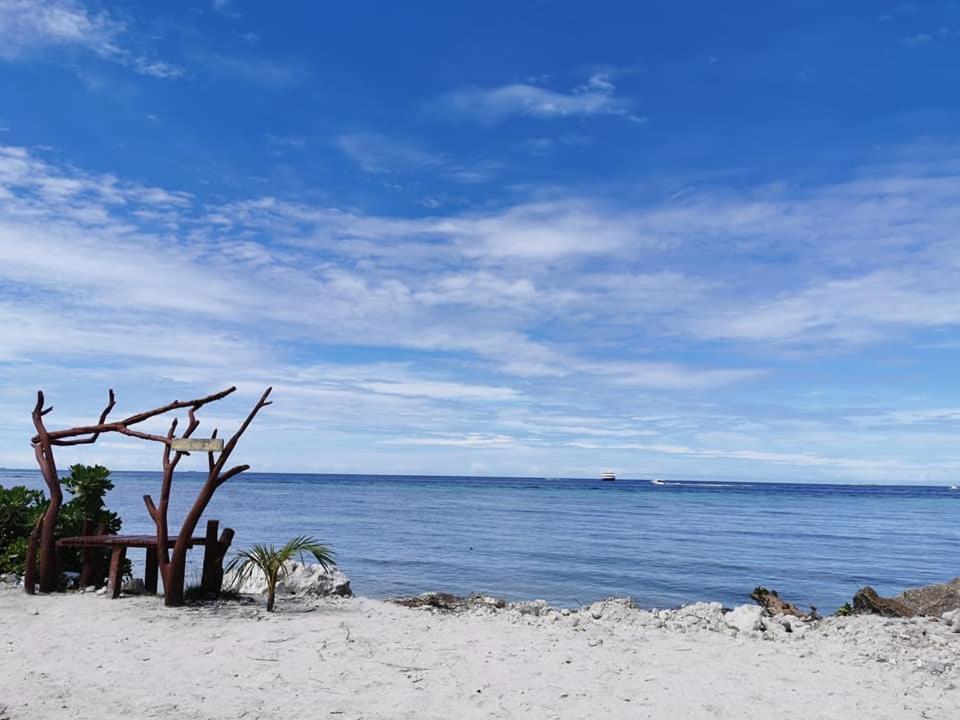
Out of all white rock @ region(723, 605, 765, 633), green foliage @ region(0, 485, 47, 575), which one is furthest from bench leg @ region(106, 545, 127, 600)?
white rock @ region(723, 605, 765, 633)

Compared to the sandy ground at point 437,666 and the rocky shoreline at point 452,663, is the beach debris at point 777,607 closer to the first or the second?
the rocky shoreline at point 452,663

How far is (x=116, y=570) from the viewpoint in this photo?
12.6 metres

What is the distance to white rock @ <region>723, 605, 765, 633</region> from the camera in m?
12.1

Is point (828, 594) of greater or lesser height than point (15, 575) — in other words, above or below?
below

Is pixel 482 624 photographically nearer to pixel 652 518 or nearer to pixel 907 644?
pixel 907 644

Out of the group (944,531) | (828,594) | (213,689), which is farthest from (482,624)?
(944,531)

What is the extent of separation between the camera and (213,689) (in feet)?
27.6

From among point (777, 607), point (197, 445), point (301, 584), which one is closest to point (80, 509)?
point (197, 445)

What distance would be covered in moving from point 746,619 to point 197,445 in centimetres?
958

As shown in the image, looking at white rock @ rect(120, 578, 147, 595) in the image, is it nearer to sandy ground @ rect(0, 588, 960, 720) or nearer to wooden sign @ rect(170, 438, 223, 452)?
sandy ground @ rect(0, 588, 960, 720)

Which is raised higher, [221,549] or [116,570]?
[221,549]

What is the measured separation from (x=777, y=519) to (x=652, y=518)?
35.9ft

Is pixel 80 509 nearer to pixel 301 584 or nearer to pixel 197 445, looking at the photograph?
pixel 197 445

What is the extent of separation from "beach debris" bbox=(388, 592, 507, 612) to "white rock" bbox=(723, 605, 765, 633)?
421cm
